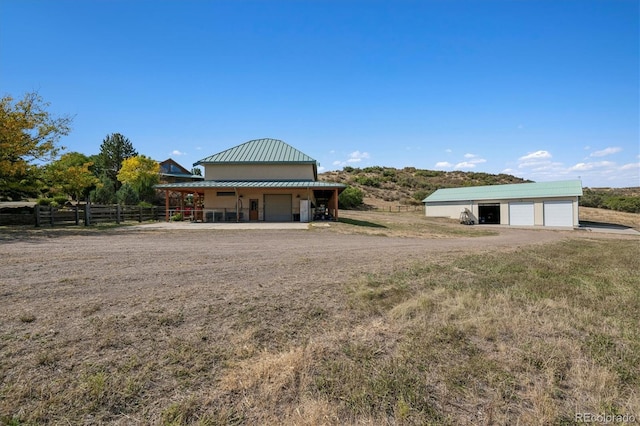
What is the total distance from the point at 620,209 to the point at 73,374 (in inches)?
2617

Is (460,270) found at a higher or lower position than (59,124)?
lower

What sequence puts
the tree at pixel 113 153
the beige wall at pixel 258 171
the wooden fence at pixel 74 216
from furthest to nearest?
the tree at pixel 113 153 → the beige wall at pixel 258 171 → the wooden fence at pixel 74 216

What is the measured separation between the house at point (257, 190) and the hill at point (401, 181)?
25480mm

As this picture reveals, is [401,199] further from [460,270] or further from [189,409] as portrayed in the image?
[189,409]

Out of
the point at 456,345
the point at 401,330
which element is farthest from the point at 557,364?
the point at 401,330

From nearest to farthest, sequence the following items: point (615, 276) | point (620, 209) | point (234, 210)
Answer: point (615, 276) < point (234, 210) < point (620, 209)

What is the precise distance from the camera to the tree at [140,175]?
41.9 m

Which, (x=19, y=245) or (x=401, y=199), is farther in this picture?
(x=401, y=199)

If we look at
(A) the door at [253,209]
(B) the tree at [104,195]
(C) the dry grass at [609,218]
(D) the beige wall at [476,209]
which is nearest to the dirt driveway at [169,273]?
(A) the door at [253,209]

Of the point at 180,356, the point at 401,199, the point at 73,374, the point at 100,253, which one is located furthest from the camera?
the point at 401,199

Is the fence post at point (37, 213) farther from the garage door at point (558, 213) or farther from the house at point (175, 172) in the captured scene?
the garage door at point (558, 213)

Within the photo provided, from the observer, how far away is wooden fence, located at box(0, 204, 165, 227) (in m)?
19.6

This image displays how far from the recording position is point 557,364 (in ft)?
11.6

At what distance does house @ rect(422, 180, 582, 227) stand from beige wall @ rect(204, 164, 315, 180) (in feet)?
69.4
